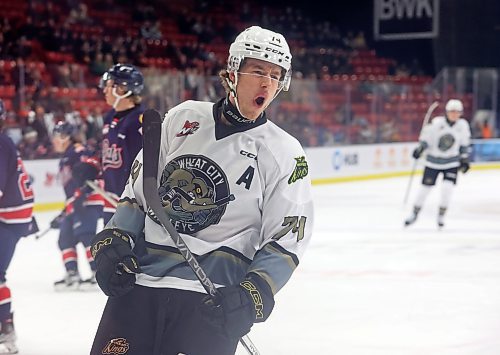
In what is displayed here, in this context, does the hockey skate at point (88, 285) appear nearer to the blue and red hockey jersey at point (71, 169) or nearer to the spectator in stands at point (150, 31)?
the blue and red hockey jersey at point (71, 169)

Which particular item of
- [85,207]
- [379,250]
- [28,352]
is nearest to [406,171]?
[379,250]

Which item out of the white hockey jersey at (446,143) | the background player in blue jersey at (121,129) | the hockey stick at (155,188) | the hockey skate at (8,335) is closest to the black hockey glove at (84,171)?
the background player in blue jersey at (121,129)

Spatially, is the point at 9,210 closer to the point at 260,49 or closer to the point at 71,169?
the point at 71,169

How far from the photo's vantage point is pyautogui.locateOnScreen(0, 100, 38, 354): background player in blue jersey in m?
3.84

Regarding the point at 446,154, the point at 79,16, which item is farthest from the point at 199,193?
the point at 79,16

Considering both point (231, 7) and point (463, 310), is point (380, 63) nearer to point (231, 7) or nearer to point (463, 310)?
point (231, 7)

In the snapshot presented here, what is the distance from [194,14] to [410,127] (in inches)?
195

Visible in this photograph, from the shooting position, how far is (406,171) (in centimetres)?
1538

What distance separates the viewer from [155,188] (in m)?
1.99

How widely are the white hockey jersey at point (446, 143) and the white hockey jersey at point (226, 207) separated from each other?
708 centimetres

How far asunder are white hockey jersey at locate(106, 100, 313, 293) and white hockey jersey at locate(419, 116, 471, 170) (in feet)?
23.2

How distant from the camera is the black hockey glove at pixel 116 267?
76.9 inches

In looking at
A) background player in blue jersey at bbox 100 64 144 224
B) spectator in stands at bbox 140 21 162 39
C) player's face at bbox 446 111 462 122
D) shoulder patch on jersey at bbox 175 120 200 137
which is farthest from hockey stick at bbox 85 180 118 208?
spectator in stands at bbox 140 21 162 39

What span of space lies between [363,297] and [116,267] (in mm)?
3653
